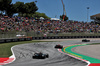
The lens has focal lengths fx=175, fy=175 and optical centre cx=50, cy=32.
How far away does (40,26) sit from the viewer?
47500mm

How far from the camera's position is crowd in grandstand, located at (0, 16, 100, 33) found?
39250mm

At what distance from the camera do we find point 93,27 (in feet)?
212

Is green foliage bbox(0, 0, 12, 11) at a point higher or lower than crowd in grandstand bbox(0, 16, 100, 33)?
higher

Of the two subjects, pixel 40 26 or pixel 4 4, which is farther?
pixel 4 4

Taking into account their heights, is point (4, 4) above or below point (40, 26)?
above

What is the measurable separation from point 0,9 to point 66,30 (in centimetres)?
2266

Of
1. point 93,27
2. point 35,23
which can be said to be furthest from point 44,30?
point 93,27

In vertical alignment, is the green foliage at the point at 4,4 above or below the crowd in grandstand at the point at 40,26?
above

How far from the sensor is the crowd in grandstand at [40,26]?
3925 cm

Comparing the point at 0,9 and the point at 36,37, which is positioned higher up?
the point at 0,9

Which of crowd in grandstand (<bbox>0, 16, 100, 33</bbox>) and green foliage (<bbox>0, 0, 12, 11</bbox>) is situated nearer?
crowd in grandstand (<bbox>0, 16, 100, 33</bbox>)

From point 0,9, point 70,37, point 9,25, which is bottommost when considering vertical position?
point 70,37

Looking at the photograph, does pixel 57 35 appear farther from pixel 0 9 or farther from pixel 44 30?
pixel 0 9

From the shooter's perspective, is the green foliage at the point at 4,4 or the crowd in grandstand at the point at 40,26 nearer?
the crowd in grandstand at the point at 40,26
